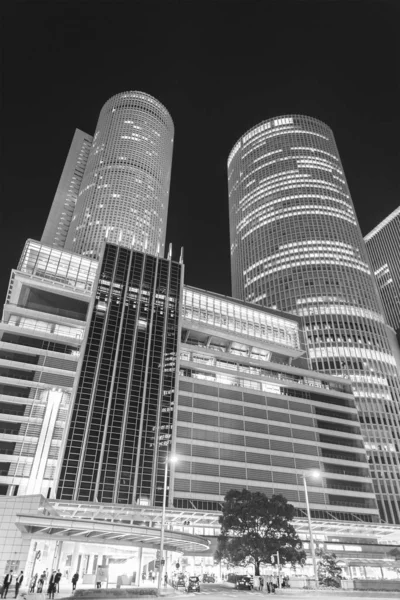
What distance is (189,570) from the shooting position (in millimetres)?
72250

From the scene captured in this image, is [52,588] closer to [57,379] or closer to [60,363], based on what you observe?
[57,379]

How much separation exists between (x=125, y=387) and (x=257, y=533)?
Answer: 43.7 metres

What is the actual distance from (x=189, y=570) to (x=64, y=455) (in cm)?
2961

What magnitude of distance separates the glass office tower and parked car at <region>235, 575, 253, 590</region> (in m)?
31.7

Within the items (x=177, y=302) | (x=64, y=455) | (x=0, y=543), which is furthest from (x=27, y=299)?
(x=0, y=543)

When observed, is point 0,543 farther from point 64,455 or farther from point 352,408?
point 352,408

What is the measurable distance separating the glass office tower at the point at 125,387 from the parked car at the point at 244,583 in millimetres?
31717

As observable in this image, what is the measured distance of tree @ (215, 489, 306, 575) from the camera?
4988 centimetres

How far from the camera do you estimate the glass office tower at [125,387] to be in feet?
250

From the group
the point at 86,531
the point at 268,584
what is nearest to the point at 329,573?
the point at 268,584

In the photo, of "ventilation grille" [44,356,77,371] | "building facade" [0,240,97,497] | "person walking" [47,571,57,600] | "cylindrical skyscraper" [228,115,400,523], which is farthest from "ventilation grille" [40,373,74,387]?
"cylindrical skyscraper" [228,115,400,523]

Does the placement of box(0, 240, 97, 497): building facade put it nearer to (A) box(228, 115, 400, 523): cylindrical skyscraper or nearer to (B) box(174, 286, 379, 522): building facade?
(B) box(174, 286, 379, 522): building facade

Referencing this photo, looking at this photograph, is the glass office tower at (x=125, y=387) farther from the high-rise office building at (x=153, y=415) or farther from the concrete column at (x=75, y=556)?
the concrete column at (x=75, y=556)

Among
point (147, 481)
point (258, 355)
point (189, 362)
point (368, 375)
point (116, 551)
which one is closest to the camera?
point (116, 551)
